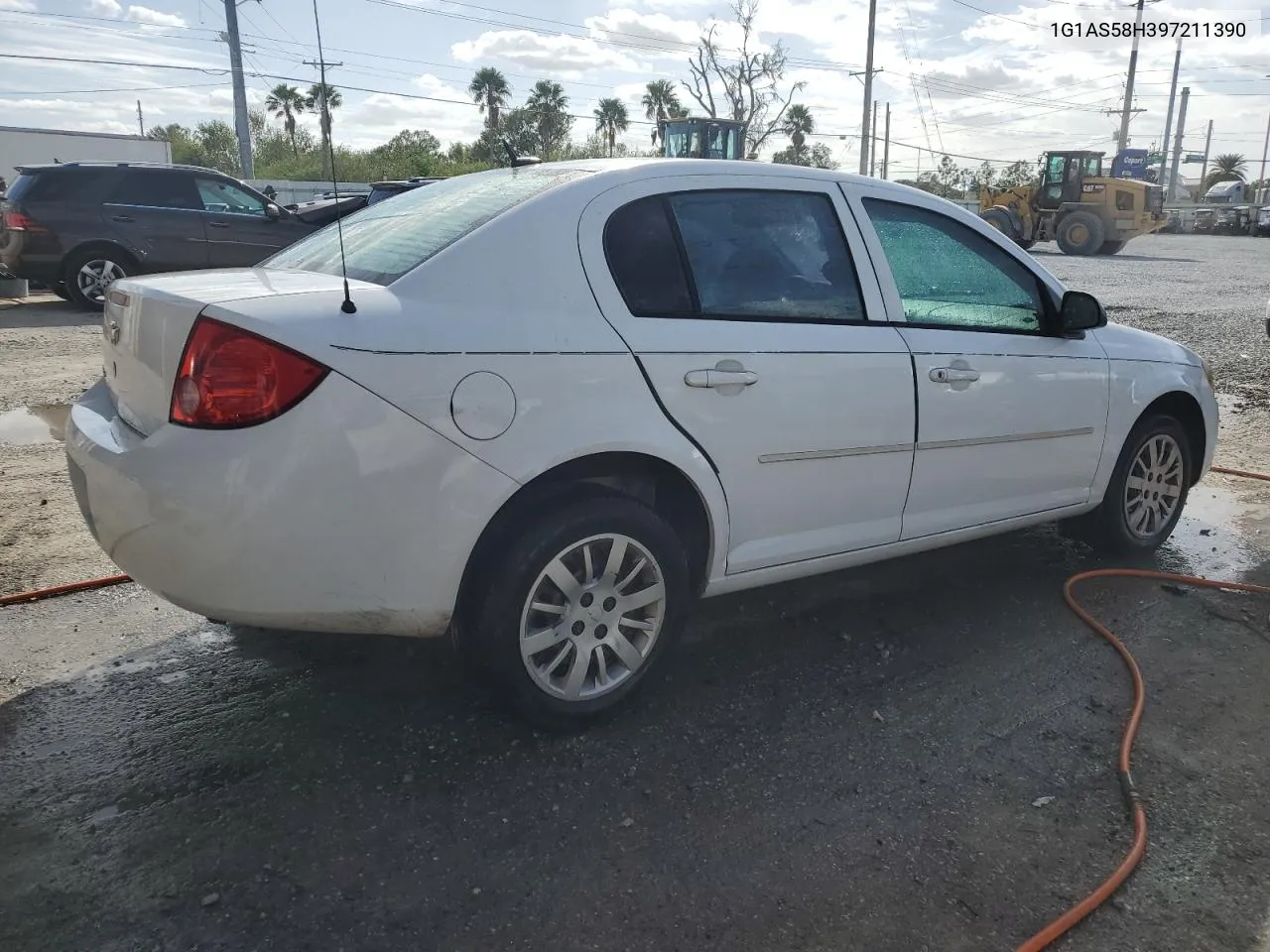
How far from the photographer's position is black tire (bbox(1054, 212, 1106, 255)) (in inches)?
1069

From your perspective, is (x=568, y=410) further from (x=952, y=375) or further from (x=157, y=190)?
(x=157, y=190)

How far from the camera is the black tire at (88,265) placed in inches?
463

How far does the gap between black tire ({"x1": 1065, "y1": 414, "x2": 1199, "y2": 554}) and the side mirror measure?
730 millimetres

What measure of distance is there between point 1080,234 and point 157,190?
24112mm

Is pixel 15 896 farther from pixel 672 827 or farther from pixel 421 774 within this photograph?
pixel 672 827

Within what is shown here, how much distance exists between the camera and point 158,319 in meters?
2.69

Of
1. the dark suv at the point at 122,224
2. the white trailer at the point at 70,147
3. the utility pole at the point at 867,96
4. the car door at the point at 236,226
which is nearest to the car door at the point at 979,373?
the dark suv at the point at 122,224

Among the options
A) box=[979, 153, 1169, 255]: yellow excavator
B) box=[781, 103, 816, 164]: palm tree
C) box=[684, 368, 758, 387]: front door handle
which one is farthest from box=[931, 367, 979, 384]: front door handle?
box=[781, 103, 816, 164]: palm tree

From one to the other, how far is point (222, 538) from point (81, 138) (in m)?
34.1

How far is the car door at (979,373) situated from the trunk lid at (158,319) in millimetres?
1947

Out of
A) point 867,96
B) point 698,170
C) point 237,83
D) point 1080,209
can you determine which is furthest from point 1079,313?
point 867,96

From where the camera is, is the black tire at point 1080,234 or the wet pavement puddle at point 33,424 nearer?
the wet pavement puddle at point 33,424

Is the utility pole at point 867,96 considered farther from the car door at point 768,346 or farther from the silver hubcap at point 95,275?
the car door at point 768,346

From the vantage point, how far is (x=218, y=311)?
2535 millimetres
